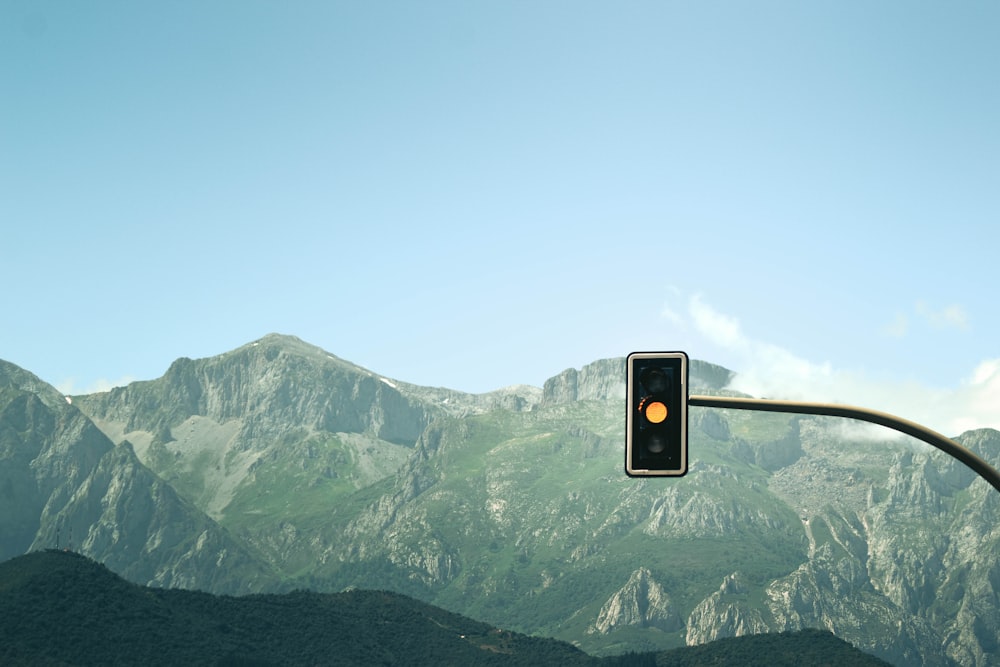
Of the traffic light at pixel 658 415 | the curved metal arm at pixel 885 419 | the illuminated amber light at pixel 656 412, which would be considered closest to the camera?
the curved metal arm at pixel 885 419

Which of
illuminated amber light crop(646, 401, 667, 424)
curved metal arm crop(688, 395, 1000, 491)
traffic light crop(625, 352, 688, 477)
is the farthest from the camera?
illuminated amber light crop(646, 401, 667, 424)

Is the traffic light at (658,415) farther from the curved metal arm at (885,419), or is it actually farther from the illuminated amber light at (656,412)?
the curved metal arm at (885,419)

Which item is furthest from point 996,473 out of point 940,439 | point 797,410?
point 797,410

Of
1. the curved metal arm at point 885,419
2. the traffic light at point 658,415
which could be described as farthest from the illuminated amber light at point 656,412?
the curved metal arm at point 885,419

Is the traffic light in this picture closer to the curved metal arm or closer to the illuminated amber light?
the illuminated amber light

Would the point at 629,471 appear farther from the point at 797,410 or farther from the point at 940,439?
the point at 940,439

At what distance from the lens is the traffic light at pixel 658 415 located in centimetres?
2184

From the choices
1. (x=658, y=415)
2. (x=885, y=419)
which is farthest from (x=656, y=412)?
(x=885, y=419)

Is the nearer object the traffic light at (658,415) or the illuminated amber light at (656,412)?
the traffic light at (658,415)

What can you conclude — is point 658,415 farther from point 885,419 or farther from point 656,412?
point 885,419

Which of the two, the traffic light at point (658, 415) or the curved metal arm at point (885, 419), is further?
the traffic light at point (658, 415)

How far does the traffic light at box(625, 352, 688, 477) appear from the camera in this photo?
2184cm

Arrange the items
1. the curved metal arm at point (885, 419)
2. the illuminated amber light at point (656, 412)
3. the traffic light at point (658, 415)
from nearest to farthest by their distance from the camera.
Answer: the curved metal arm at point (885, 419), the traffic light at point (658, 415), the illuminated amber light at point (656, 412)

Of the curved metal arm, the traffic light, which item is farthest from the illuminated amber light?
the curved metal arm
